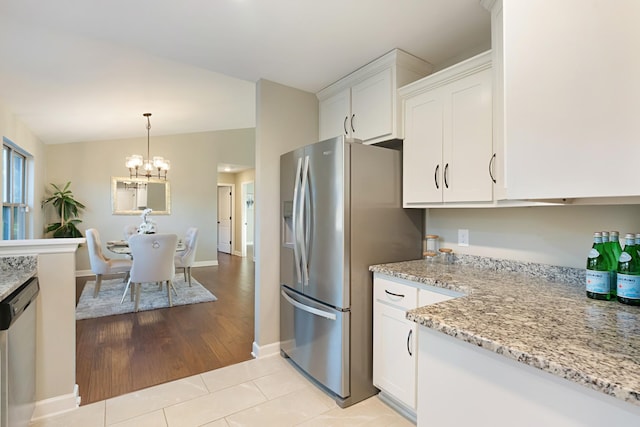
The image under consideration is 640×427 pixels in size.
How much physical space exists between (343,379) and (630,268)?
1566 millimetres

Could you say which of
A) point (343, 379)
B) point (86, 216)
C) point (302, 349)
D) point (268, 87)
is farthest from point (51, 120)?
point (343, 379)

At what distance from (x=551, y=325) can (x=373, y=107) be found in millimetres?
1827

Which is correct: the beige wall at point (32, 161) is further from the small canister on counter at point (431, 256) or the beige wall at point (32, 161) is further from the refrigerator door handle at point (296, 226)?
the small canister on counter at point (431, 256)

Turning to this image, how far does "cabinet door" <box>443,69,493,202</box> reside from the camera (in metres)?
1.76

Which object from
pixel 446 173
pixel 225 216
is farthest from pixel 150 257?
pixel 225 216

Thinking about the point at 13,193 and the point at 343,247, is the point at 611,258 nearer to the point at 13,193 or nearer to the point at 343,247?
the point at 343,247

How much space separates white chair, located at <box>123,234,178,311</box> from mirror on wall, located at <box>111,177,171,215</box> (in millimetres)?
3037

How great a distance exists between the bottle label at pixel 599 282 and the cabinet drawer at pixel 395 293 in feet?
2.51

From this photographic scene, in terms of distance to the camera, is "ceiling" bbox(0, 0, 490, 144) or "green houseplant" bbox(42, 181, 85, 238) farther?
"green houseplant" bbox(42, 181, 85, 238)

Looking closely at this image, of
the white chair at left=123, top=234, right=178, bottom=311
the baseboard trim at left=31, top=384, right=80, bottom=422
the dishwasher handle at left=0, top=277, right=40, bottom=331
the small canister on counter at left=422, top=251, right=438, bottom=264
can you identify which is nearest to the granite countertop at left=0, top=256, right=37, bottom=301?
the dishwasher handle at left=0, top=277, right=40, bottom=331

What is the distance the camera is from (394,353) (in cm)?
189

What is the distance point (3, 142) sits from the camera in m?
3.79

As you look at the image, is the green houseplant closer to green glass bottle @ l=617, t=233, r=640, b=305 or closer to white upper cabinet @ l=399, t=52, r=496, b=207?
white upper cabinet @ l=399, t=52, r=496, b=207

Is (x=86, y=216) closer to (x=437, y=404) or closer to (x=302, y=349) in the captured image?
(x=302, y=349)
